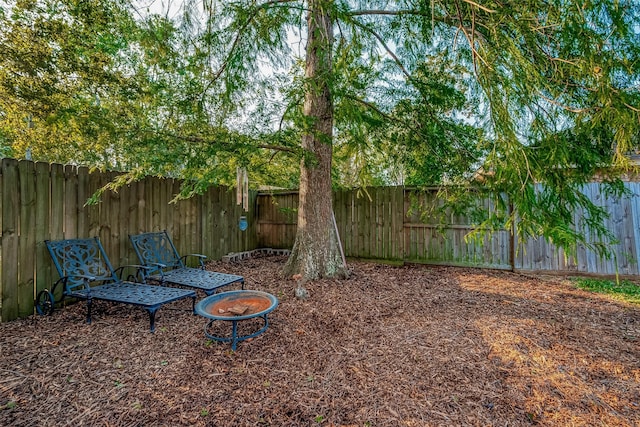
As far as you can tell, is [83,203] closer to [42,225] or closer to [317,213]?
[42,225]

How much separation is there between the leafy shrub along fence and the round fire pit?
191 cm

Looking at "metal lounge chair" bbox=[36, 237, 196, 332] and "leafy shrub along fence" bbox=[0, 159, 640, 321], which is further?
"leafy shrub along fence" bbox=[0, 159, 640, 321]

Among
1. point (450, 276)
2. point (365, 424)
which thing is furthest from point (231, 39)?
point (450, 276)

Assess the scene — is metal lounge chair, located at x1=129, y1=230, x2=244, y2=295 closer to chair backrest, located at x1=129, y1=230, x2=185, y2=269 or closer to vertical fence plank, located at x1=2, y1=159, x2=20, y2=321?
chair backrest, located at x1=129, y1=230, x2=185, y2=269

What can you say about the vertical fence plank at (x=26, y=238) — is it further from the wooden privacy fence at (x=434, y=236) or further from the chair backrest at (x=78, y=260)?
the wooden privacy fence at (x=434, y=236)

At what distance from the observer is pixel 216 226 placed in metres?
6.29

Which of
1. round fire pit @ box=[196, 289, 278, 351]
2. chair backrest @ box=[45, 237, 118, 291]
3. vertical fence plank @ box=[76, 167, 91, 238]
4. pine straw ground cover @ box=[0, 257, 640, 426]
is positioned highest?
vertical fence plank @ box=[76, 167, 91, 238]

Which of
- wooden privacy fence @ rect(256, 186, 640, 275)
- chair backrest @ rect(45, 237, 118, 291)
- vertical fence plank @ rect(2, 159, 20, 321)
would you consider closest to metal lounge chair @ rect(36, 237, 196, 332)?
chair backrest @ rect(45, 237, 118, 291)

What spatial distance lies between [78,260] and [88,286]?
662 mm

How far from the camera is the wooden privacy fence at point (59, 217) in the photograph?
3.08 metres

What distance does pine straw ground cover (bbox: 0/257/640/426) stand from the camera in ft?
5.86

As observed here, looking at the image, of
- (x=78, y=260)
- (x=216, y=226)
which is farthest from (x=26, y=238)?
(x=216, y=226)

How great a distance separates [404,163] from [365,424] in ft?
12.0

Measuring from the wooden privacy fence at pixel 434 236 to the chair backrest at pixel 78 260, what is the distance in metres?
3.67
